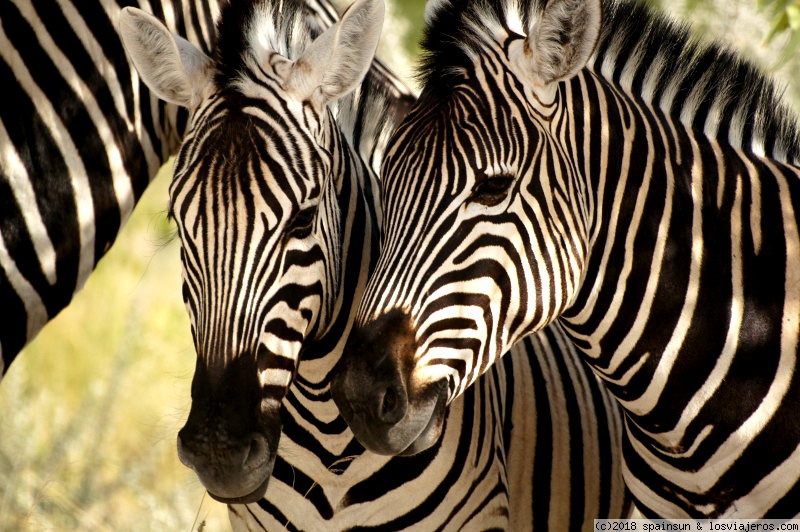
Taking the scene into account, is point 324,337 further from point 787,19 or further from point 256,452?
point 787,19

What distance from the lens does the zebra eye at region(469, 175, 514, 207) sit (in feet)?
10.7

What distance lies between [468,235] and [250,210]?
732 mm

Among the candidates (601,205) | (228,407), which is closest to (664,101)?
(601,205)

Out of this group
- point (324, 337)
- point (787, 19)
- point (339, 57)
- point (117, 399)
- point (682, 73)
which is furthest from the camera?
point (117, 399)

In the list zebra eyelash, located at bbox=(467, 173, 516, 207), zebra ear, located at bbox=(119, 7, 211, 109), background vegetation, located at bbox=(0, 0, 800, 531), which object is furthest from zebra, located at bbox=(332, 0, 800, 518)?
background vegetation, located at bbox=(0, 0, 800, 531)

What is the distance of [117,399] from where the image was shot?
24.4 feet

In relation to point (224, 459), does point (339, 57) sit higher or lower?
higher

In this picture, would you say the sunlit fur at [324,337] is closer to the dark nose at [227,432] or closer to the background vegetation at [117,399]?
the dark nose at [227,432]

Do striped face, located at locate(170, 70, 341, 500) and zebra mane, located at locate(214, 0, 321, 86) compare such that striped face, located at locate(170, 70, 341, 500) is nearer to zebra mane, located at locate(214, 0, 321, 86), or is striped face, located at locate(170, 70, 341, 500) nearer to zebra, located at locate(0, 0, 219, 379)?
zebra mane, located at locate(214, 0, 321, 86)

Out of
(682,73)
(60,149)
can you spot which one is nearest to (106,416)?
(60,149)

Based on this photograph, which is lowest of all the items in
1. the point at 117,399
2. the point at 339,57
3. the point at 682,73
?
the point at 117,399

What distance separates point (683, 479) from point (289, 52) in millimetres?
2211

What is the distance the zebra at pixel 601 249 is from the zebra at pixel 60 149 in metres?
1.55

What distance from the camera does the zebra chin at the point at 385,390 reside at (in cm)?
309
